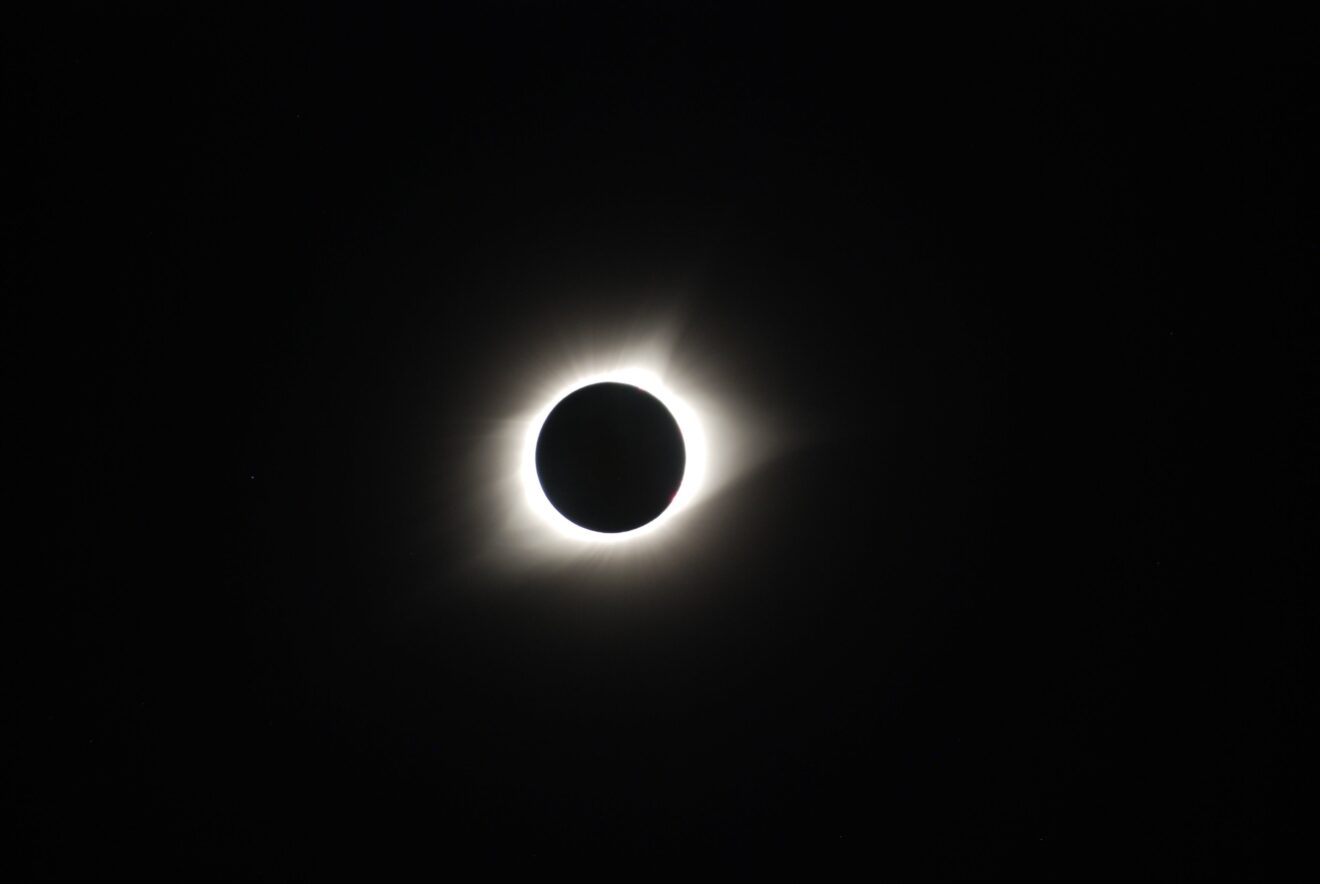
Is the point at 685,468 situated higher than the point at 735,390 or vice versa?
the point at 735,390

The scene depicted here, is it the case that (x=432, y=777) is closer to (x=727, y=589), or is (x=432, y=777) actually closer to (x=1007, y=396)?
(x=727, y=589)

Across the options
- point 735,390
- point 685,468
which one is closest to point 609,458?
point 685,468

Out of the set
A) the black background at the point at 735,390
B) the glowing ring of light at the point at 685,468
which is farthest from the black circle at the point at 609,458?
the black background at the point at 735,390

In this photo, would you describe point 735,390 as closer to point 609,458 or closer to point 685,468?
point 685,468

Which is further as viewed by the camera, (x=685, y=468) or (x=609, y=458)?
(x=685, y=468)

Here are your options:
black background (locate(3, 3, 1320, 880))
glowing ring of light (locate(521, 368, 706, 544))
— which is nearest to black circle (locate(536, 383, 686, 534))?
glowing ring of light (locate(521, 368, 706, 544))
